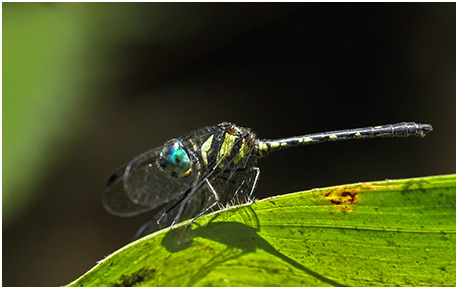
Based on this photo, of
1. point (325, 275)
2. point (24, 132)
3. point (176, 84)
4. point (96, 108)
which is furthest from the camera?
point (176, 84)

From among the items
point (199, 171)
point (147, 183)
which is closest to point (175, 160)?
point (199, 171)

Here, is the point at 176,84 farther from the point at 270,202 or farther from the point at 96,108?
the point at 270,202

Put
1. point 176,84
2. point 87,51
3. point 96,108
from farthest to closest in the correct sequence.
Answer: point 176,84
point 96,108
point 87,51

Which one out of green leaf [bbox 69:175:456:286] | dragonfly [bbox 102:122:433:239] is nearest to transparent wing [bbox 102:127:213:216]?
dragonfly [bbox 102:122:433:239]

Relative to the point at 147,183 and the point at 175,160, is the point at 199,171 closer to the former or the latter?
the point at 175,160

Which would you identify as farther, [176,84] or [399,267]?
[176,84]

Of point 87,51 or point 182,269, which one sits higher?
point 87,51

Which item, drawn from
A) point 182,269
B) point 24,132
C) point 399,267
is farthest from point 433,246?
point 24,132
